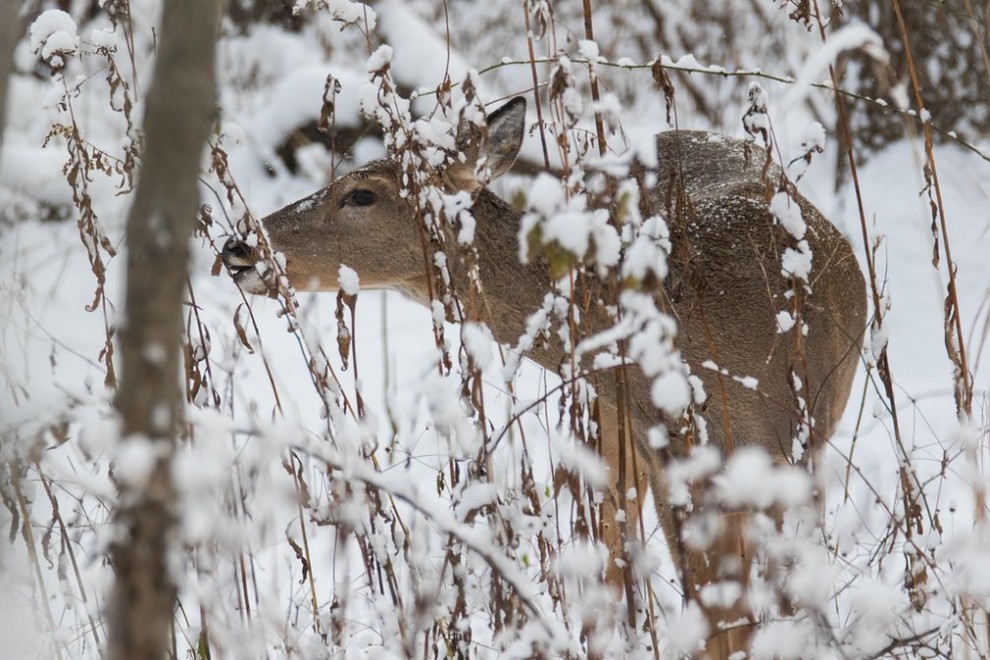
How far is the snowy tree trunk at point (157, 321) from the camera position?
1.16 metres

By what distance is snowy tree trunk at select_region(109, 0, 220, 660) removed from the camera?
3.80 feet

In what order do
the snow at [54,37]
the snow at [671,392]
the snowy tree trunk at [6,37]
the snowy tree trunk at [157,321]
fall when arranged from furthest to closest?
the snow at [54,37] < the snow at [671,392] < the snowy tree trunk at [6,37] < the snowy tree trunk at [157,321]

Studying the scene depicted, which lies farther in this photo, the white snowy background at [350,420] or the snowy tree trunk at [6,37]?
the white snowy background at [350,420]

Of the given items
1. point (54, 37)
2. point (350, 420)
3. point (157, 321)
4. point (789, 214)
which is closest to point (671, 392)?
point (157, 321)

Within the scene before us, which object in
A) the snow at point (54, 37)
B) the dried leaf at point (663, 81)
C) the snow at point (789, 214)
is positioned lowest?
the snow at point (789, 214)

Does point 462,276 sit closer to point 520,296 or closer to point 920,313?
point 520,296

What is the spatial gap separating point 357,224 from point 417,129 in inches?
70.6

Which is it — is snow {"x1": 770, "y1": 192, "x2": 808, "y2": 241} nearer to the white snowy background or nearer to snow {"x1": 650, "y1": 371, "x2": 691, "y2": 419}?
the white snowy background

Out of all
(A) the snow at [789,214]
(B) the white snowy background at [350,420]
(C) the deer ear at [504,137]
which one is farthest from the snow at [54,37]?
(A) the snow at [789,214]

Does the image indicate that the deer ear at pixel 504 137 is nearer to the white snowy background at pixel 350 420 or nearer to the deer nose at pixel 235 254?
the white snowy background at pixel 350 420

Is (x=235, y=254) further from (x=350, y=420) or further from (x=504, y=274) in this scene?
(x=504, y=274)

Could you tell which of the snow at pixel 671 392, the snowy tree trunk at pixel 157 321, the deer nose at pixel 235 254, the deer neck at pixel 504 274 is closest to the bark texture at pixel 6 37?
the snowy tree trunk at pixel 157 321

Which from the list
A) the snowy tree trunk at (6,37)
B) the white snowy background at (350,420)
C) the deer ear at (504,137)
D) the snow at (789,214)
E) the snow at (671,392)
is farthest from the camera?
the deer ear at (504,137)

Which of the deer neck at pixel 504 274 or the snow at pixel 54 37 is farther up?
the deer neck at pixel 504 274
